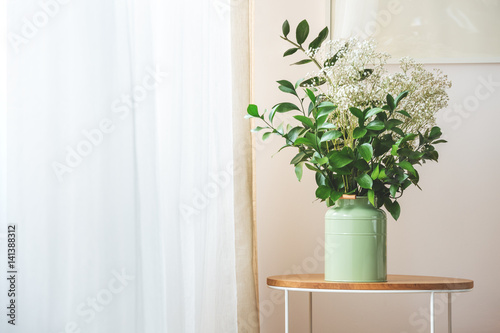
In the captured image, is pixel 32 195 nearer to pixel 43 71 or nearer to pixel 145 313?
pixel 43 71

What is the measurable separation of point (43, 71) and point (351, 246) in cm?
82

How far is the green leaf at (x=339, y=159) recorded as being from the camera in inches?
49.4

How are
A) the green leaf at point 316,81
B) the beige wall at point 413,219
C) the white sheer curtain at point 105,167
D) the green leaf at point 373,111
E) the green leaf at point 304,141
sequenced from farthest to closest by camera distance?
the beige wall at point 413,219
the green leaf at point 316,81
the green leaf at point 304,141
the green leaf at point 373,111
the white sheer curtain at point 105,167

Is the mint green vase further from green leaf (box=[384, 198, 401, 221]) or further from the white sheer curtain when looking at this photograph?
the white sheer curtain

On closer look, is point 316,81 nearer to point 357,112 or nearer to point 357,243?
point 357,112

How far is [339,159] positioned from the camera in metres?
1.26

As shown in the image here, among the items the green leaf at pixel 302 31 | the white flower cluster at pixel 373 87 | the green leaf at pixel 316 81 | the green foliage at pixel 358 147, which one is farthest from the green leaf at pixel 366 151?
the green leaf at pixel 302 31

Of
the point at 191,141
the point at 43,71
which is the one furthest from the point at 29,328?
the point at 191,141

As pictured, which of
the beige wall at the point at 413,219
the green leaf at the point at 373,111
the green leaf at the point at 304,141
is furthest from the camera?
the beige wall at the point at 413,219

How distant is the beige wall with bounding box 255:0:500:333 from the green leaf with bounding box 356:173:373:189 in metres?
0.59

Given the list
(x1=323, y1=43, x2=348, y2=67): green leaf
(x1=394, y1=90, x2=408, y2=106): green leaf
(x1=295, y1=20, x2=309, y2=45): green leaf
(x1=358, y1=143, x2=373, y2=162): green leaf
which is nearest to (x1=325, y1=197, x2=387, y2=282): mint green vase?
(x1=358, y1=143, x2=373, y2=162): green leaf

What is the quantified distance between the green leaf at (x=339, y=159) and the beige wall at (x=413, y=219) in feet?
1.92

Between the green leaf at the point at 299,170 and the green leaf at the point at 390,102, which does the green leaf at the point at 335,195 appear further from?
the green leaf at the point at 390,102

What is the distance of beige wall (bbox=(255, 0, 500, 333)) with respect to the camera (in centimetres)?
179
